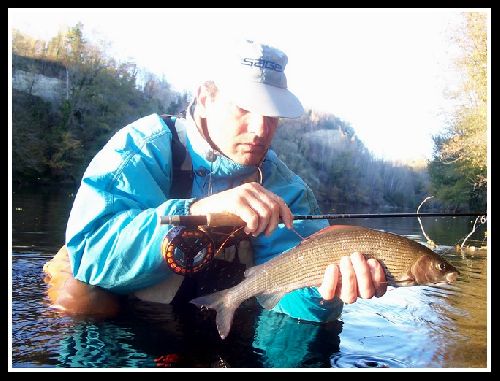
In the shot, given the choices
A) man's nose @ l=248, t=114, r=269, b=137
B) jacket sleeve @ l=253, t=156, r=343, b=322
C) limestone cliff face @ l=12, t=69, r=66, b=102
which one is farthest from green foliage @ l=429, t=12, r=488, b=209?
limestone cliff face @ l=12, t=69, r=66, b=102

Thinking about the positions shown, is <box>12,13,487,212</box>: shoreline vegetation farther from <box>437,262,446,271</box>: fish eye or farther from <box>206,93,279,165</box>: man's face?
<box>437,262,446,271</box>: fish eye

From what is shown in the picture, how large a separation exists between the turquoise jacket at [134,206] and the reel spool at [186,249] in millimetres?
50

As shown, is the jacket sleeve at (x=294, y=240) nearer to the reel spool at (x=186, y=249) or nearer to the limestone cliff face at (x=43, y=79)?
the reel spool at (x=186, y=249)

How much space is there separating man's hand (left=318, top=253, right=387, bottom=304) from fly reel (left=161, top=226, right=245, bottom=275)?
24.0 inches

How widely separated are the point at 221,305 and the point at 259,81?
1.23 m

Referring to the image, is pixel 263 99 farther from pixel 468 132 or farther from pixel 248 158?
pixel 468 132

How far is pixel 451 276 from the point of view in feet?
7.91

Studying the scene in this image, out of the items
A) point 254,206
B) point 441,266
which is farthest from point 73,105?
point 441,266

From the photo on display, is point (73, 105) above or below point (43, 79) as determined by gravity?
below

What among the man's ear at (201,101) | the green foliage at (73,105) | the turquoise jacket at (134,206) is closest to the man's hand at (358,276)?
the turquoise jacket at (134,206)

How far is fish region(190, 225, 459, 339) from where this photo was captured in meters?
2.36

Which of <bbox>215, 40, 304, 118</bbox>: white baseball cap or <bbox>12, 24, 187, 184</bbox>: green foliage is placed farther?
<bbox>12, 24, 187, 184</bbox>: green foliage

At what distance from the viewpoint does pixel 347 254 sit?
2365 millimetres

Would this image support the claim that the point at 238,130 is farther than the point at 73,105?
No
